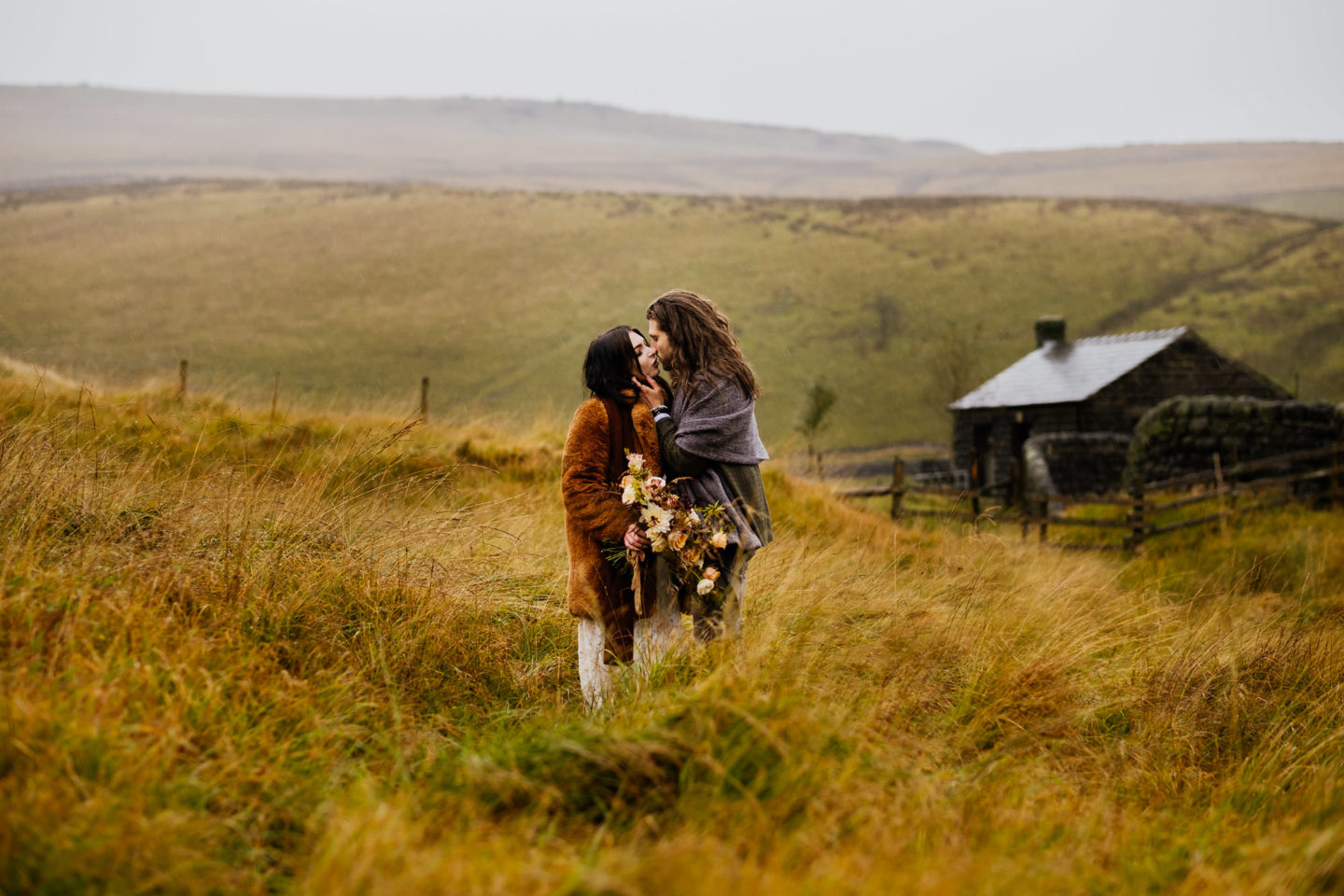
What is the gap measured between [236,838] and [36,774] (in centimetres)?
50

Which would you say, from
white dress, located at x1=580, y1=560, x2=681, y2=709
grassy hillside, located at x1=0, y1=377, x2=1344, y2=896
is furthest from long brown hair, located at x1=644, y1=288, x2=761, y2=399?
grassy hillside, located at x1=0, y1=377, x2=1344, y2=896

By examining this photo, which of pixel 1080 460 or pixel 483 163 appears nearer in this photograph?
pixel 1080 460

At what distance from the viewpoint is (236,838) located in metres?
2.50

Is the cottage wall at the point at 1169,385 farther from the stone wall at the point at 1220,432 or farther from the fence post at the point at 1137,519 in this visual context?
the fence post at the point at 1137,519

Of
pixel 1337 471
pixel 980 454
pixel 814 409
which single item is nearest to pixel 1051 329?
pixel 980 454

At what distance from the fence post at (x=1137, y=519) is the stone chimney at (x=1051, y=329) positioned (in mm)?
15348

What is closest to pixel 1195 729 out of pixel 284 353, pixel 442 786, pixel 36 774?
pixel 442 786

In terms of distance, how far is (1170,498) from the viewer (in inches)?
679

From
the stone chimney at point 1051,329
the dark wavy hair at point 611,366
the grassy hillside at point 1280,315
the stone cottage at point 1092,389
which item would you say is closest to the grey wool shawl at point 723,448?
the dark wavy hair at point 611,366

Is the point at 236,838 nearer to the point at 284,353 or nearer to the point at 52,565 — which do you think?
the point at 52,565

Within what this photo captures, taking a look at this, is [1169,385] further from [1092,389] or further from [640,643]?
[640,643]

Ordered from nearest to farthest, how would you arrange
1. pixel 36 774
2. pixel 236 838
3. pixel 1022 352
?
pixel 36 774 → pixel 236 838 → pixel 1022 352

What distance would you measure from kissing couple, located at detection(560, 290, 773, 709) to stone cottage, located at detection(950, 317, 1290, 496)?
61.7ft

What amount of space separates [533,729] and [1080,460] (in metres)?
20.3
